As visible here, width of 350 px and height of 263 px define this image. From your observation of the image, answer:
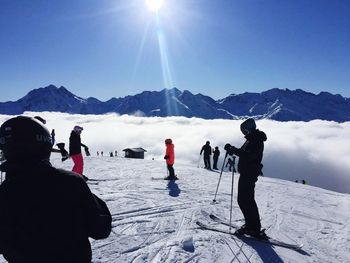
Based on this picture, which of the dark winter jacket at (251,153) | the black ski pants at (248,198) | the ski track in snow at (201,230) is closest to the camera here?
the ski track in snow at (201,230)

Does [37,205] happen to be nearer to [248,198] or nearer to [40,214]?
[40,214]

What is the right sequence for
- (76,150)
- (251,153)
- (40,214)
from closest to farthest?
(40,214) → (251,153) → (76,150)

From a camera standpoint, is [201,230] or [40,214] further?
[201,230]

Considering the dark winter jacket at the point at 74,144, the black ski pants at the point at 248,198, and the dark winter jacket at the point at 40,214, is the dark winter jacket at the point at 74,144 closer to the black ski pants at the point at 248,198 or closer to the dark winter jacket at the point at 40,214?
the black ski pants at the point at 248,198

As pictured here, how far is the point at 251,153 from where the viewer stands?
734cm

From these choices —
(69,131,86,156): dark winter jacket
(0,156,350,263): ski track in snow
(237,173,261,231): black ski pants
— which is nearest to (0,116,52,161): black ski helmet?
(0,156,350,263): ski track in snow

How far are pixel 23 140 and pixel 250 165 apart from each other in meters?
5.73

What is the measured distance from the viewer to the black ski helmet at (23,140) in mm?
2375

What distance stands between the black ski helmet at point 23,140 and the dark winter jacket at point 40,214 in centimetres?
7

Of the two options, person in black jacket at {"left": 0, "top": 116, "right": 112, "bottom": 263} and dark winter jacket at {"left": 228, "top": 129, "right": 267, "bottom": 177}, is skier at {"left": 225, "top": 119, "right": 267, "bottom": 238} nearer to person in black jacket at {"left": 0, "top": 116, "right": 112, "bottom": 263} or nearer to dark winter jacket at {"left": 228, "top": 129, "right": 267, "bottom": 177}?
dark winter jacket at {"left": 228, "top": 129, "right": 267, "bottom": 177}

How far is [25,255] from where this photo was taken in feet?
7.61

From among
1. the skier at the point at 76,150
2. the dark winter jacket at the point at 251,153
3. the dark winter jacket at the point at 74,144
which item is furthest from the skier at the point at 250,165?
the dark winter jacket at the point at 74,144

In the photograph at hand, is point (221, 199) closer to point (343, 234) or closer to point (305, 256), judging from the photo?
point (343, 234)

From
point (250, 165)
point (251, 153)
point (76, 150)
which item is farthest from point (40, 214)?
point (76, 150)
